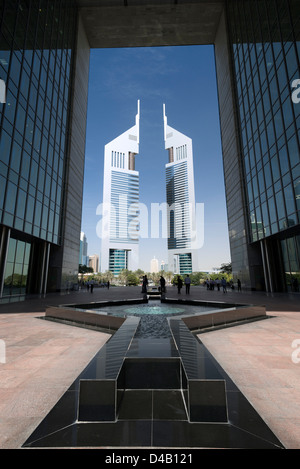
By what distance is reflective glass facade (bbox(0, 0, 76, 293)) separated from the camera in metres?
17.8

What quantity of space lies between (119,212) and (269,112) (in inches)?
6156

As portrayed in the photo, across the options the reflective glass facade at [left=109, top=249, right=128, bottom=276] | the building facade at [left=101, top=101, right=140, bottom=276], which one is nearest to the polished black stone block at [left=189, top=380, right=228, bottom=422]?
the building facade at [left=101, top=101, right=140, bottom=276]

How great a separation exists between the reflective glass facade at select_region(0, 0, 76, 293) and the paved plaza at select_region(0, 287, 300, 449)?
1419 cm

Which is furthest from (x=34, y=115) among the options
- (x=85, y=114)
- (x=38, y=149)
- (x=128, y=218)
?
(x=128, y=218)

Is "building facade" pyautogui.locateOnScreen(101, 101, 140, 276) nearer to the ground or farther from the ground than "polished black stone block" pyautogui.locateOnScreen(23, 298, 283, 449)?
farther from the ground

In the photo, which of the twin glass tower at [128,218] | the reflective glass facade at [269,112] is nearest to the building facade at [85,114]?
the reflective glass facade at [269,112]

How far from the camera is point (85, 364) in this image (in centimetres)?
484

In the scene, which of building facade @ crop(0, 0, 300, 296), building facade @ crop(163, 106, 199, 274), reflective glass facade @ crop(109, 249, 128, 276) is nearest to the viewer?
building facade @ crop(0, 0, 300, 296)

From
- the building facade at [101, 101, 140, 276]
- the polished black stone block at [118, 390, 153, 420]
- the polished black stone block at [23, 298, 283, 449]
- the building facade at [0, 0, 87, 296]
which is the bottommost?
the polished black stone block at [118, 390, 153, 420]

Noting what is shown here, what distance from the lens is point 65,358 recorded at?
5.22m

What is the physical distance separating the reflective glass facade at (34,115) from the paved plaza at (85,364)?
1419 centimetres

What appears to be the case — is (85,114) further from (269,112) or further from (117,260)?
(117,260)

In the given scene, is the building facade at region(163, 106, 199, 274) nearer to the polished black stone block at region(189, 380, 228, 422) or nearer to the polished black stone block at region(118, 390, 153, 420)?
the polished black stone block at region(118, 390, 153, 420)

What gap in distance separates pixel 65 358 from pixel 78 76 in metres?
40.4
